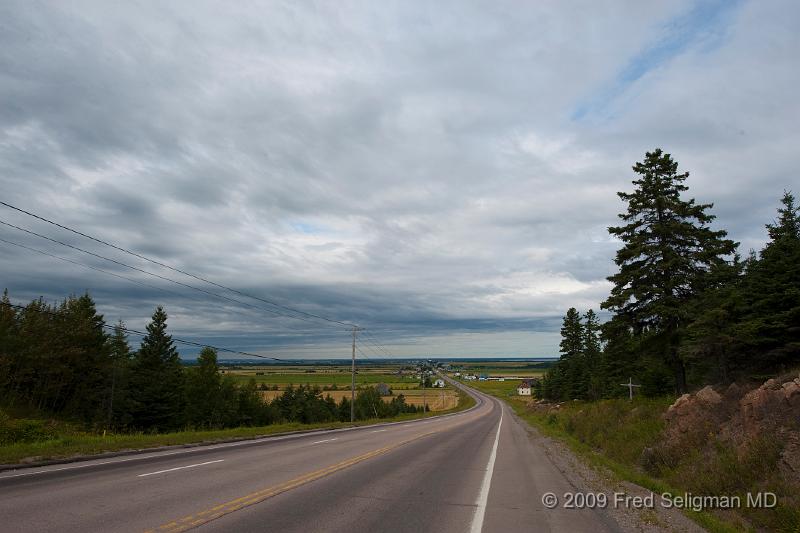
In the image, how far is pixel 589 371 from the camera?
211 ft

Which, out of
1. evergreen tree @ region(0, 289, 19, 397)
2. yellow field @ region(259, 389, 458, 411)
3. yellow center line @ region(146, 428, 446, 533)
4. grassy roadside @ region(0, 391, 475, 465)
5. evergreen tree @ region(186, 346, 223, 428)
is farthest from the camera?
yellow field @ region(259, 389, 458, 411)

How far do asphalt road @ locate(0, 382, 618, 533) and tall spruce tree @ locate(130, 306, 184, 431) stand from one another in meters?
45.2

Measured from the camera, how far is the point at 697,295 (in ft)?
73.9

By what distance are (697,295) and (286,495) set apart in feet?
69.6

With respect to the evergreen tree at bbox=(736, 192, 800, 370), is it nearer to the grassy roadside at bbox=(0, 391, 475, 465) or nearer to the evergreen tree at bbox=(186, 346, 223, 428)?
the grassy roadside at bbox=(0, 391, 475, 465)

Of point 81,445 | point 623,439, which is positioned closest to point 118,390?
point 81,445

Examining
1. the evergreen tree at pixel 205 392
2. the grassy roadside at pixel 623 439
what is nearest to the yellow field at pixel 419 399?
the evergreen tree at pixel 205 392

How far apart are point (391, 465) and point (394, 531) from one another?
7.36 meters

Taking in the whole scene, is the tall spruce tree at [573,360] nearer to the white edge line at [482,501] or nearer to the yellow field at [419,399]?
the yellow field at [419,399]

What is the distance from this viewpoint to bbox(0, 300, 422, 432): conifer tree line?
42.6 metres

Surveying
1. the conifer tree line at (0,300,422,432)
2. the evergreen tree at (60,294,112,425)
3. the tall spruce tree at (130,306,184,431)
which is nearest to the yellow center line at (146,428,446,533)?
the conifer tree line at (0,300,422,432)

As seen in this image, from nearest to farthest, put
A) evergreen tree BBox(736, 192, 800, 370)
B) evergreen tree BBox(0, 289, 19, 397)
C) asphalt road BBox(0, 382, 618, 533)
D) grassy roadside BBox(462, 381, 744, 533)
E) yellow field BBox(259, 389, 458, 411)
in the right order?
1. asphalt road BBox(0, 382, 618, 533)
2. grassy roadside BBox(462, 381, 744, 533)
3. evergreen tree BBox(736, 192, 800, 370)
4. evergreen tree BBox(0, 289, 19, 397)
5. yellow field BBox(259, 389, 458, 411)

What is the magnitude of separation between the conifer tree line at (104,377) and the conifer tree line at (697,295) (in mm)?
32181

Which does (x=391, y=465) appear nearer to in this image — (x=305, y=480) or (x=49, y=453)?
(x=305, y=480)
